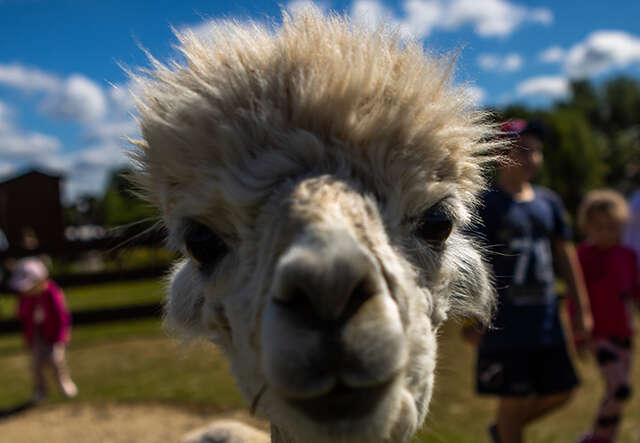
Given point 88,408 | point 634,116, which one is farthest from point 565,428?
point 634,116

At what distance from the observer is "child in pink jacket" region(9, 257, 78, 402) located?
21.7 feet

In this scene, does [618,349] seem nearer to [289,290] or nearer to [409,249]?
[409,249]

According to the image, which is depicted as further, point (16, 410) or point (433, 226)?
point (16, 410)

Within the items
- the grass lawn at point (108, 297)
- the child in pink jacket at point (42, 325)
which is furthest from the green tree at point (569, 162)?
the child in pink jacket at point (42, 325)

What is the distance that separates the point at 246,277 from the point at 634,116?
93742 mm

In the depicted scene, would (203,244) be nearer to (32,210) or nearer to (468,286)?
(468,286)

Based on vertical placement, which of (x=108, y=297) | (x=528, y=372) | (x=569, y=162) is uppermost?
(x=569, y=162)

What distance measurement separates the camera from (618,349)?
4371 millimetres

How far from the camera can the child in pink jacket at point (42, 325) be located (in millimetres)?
6625

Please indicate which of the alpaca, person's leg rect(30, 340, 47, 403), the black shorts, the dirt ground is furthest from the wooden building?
the alpaca

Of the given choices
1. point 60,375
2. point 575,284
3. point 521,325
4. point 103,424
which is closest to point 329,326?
point 521,325

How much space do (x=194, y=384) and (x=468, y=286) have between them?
5.70 metres

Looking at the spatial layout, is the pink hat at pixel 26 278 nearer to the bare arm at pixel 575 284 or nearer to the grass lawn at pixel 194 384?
the grass lawn at pixel 194 384

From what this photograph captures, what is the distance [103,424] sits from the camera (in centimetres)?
573
